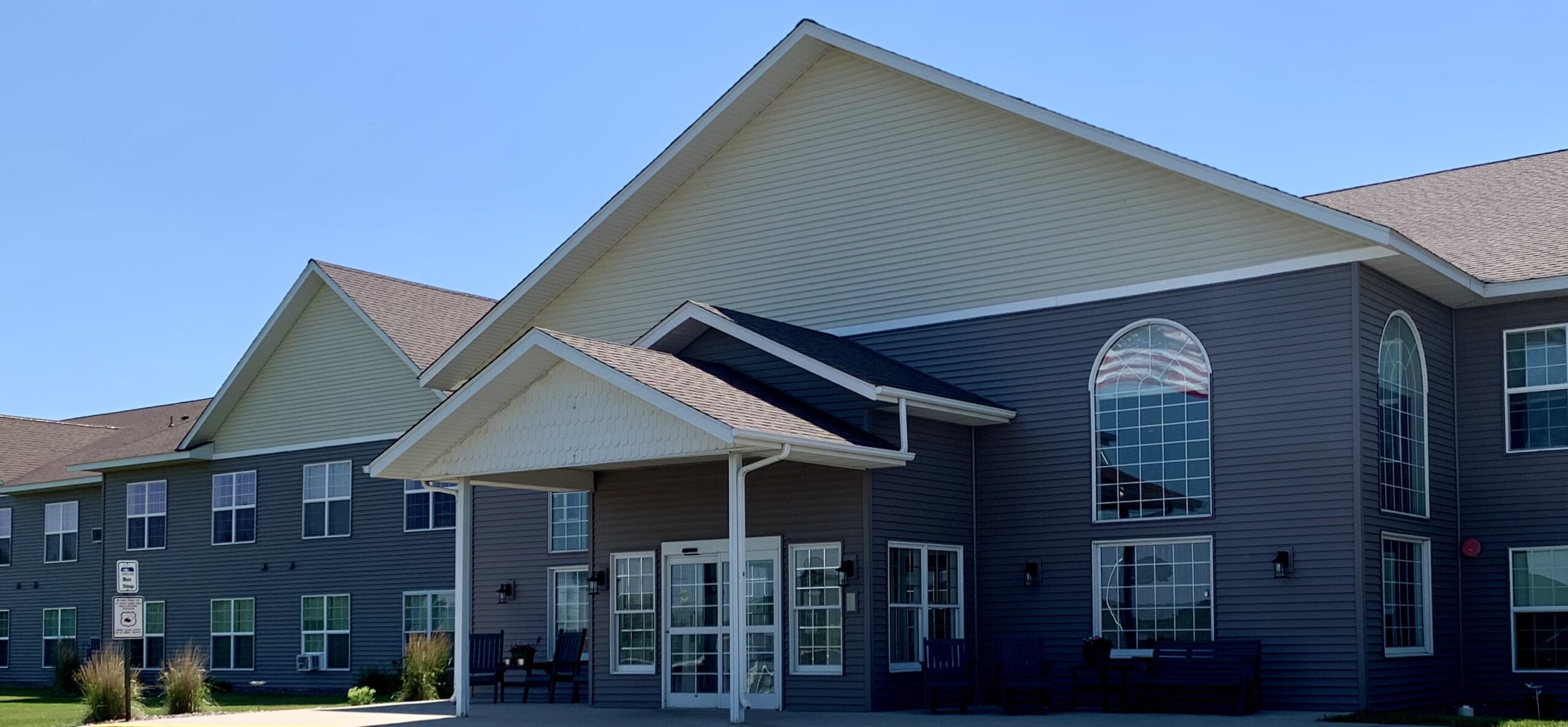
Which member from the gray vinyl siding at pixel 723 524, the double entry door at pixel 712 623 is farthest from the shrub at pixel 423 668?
the double entry door at pixel 712 623

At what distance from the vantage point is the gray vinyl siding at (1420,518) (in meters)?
17.8

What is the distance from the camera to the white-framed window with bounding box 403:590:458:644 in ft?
94.3

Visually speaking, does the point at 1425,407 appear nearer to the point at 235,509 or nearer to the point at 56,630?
the point at 235,509

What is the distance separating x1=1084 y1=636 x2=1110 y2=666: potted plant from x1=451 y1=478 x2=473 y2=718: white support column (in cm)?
734

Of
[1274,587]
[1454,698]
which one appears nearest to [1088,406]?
[1274,587]

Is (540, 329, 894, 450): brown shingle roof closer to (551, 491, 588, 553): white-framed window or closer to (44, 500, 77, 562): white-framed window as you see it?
(551, 491, 588, 553): white-framed window

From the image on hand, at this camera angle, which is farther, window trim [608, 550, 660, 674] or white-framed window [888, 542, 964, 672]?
window trim [608, 550, 660, 674]

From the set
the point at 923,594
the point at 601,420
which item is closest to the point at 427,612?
the point at 601,420

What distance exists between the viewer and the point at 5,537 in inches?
1533

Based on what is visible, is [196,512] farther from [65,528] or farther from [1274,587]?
[1274,587]

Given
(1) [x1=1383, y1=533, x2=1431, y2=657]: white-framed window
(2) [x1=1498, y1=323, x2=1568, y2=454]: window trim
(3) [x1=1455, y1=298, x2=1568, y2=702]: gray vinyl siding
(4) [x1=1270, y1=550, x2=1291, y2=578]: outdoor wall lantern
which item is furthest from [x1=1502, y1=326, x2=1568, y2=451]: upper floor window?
(4) [x1=1270, y1=550, x2=1291, y2=578]: outdoor wall lantern

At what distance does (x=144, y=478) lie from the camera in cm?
3466

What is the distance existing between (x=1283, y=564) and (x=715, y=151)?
33.1 feet

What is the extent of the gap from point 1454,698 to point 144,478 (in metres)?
26.7
